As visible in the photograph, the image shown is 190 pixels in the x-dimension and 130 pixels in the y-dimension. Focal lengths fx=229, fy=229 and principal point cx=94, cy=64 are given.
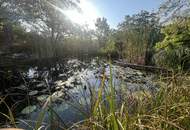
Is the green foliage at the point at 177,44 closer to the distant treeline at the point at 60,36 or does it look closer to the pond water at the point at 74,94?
the distant treeline at the point at 60,36

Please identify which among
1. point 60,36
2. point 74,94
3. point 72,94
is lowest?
point 74,94

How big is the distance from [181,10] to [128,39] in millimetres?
4108

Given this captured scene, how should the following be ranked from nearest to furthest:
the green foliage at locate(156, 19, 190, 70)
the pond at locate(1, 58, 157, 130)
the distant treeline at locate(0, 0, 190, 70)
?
the pond at locate(1, 58, 157, 130), the green foliage at locate(156, 19, 190, 70), the distant treeline at locate(0, 0, 190, 70)

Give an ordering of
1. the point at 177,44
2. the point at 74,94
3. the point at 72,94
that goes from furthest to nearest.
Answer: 1. the point at 177,44
2. the point at 74,94
3. the point at 72,94

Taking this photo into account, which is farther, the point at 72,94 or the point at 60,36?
the point at 60,36

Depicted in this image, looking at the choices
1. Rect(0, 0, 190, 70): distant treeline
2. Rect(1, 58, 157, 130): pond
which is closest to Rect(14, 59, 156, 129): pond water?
Rect(1, 58, 157, 130): pond

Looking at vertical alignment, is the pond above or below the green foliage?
below

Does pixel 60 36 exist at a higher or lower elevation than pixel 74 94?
higher

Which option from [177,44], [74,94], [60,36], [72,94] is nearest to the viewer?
[72,94]

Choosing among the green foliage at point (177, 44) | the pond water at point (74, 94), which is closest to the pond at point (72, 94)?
the pond water at point (74, 94)

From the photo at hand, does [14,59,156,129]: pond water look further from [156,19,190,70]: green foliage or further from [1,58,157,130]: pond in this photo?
[156,19,190,70]: green foliage

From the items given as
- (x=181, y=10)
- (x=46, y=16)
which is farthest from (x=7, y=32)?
(x=181, y=10)

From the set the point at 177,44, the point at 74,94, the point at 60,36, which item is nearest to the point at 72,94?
the point at 74,94

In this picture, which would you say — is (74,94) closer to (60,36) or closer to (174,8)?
(174,8)
